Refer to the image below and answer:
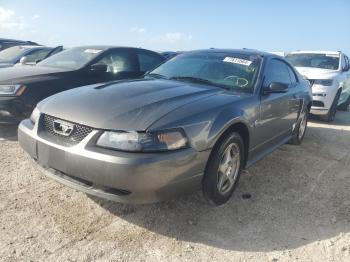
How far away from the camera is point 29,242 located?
8.66ft

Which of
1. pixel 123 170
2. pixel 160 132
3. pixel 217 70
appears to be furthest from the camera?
pixel 217 70

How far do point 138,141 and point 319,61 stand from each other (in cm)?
771

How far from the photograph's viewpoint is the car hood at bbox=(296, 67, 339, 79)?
802 cm

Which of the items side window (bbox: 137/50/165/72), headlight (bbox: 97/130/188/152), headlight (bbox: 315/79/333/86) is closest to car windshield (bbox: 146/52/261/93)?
headlight (bbox: 97/130/188/152)

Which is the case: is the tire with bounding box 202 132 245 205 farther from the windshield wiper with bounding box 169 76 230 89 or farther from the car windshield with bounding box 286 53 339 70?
the car windshield with bounding box 286 53 339 70

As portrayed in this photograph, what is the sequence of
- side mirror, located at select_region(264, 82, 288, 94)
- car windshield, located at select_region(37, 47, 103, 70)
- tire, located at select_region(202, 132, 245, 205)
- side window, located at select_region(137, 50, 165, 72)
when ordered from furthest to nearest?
1. side window, located at select_region(137, 50, 165, 72)
2. car windshield, located at select_region(37, 47, 103, 70)
3. side mirror, located at select_region(264, 82, 288, 94)
4. tire, located at select_region(202, 132, 245, 205)

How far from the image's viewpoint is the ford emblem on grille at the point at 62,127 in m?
2.84

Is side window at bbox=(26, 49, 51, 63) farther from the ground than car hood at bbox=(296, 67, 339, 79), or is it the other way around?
car hood at bbox=(296, 67, 339, 79)

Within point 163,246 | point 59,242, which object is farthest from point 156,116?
point 59,242

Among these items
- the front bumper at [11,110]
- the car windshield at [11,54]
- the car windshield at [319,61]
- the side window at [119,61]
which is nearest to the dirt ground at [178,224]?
the front bumper at [11,110]

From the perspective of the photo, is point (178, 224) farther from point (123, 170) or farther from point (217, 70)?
point (217, 70)

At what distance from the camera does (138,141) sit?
103 inches

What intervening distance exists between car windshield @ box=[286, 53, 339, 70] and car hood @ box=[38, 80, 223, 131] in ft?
20.4

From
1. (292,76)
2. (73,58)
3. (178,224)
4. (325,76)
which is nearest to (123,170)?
(178,224)
